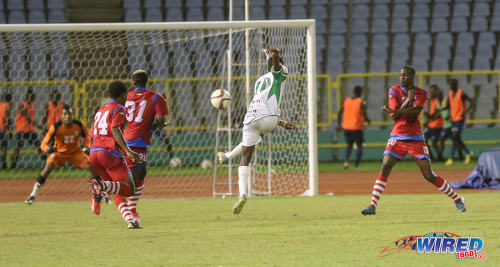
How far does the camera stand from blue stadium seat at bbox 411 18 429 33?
26969 millimetres

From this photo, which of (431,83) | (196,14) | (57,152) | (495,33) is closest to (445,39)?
(495,33)

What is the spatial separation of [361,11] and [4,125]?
1324cm

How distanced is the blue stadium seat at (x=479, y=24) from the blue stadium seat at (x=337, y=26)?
425cm

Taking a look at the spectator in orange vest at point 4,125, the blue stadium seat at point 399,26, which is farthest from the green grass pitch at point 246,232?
the blue stadium seat at point 399,26

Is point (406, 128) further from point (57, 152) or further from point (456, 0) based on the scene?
point (456, 0)

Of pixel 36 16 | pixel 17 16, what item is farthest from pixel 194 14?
pixel 17 16

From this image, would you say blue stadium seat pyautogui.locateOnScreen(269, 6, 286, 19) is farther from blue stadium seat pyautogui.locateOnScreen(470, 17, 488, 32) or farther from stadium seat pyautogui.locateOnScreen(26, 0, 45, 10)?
stadium seat pyautogui.locateOnScreen(26, 0, 45, 10)

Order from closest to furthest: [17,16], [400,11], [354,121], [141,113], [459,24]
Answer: [141,113] → [354,121] → [17,16] → [459,24] → [400,11]

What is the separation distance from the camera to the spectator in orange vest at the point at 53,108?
1832 cm

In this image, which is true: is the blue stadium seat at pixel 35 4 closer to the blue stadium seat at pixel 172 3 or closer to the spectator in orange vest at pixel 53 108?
the blue stadium seat at pixel 172 3

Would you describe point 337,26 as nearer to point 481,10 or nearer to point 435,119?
point 481,10

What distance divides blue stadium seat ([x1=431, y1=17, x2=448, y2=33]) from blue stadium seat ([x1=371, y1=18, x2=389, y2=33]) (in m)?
1.60

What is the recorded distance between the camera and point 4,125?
19312 mm

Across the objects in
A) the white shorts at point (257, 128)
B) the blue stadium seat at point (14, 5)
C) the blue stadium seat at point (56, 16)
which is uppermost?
the blue stadium seat at point (14, 5)
